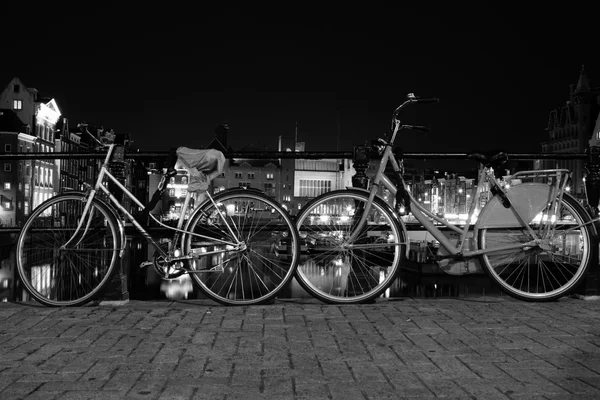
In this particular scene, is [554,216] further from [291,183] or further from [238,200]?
[291,183]

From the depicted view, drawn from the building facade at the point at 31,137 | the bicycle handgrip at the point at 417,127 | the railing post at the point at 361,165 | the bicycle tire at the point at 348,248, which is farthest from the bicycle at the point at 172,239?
the building facade at the point at 31,137

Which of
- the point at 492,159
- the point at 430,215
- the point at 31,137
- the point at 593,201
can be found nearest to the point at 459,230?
the point at 430,215

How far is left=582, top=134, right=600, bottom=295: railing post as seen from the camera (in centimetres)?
540

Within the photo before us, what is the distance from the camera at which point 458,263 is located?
516 centimetres

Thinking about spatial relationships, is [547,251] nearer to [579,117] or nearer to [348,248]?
[348,248]

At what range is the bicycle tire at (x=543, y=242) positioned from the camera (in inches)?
206

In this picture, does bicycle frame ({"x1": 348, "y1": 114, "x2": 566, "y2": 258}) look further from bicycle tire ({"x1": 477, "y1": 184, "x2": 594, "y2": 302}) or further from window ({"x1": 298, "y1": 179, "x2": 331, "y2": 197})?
window ({"x1": 298, "y1": 179, "x2": 331, "y2": 197})

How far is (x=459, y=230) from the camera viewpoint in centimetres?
530

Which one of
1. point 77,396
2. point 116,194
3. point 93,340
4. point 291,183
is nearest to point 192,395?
point 77,396

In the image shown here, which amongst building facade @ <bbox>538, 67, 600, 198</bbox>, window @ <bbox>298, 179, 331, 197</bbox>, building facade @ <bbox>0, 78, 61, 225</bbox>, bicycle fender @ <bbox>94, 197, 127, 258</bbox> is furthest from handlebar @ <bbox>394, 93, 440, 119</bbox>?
window @ <bbox>298, 179, 331, 197</bbox>

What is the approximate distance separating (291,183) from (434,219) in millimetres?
126217

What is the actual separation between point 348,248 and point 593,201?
242 centimetres

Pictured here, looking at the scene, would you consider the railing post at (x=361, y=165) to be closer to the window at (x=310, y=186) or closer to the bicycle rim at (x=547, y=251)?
the bicycle rim at (x=547, y=251)

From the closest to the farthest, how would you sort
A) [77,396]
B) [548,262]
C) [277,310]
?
[77,396]
[277,310]
[548,262]
